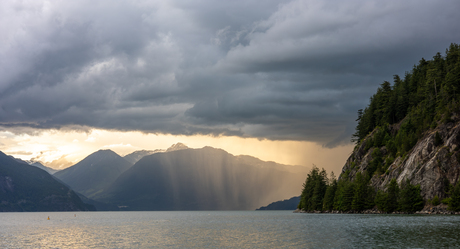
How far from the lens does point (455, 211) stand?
14338cm

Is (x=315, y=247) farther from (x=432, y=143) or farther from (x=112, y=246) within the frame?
(x=432, y=143)

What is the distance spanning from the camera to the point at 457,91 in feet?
591

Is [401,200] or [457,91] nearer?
[401,200]

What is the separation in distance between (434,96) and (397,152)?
107 ft

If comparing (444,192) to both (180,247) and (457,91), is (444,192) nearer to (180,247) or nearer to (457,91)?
(457,91)

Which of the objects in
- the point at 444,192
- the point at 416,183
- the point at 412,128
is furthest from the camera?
the point at 412,128

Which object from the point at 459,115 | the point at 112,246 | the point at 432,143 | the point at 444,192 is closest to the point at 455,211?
the point at 444,192

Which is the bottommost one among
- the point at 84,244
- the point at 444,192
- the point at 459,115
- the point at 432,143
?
the point at 84,244

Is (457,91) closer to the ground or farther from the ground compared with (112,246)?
farther from the ground

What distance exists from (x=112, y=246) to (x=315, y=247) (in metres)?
38.2

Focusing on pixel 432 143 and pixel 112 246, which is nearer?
pixel 112 246

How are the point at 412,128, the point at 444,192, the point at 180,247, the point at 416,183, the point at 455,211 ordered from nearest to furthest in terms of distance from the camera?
the point at 180,247 < the point at 455,211 < the point at 444,192 < the point at 416,183 < the point at 412,128

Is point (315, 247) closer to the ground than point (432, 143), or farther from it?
closer to the ground

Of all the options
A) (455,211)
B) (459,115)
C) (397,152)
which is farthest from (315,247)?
(397,152)
